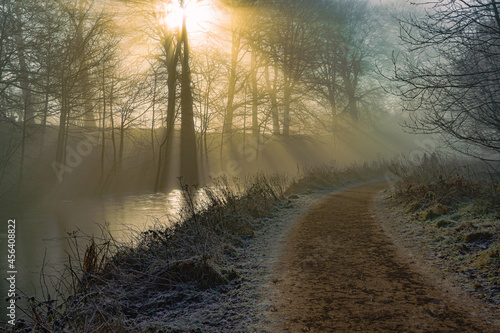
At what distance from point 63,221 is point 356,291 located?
10.2m

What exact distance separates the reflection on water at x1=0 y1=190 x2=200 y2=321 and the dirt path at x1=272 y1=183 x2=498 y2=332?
3.54 meters

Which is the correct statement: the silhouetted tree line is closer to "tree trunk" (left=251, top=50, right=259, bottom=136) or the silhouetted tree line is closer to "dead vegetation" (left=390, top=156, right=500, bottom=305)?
"tree trunk" (left=251, top=50, right=259, bottom=136)

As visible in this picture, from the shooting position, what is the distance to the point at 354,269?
554 cm

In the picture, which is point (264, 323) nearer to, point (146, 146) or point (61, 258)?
point (61, 258)

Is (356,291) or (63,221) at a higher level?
(63,221)

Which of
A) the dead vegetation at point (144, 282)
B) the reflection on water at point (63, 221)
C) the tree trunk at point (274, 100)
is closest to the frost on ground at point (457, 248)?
the dead vegetation at point (144, 282)

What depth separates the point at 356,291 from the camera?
15.4 feet

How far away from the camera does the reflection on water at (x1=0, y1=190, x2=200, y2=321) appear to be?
728cm

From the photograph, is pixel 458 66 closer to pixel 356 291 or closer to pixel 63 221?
pixel 356 291

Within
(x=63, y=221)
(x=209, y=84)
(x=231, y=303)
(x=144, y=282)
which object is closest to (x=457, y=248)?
(x=231, y=303)

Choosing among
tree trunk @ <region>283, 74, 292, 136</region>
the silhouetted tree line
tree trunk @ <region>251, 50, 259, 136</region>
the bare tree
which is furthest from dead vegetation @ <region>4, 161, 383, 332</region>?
tree trunk @ <region>283, 74, 292, 136</region>

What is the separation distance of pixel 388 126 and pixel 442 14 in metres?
37.6

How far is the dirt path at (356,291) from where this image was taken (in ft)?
12.5

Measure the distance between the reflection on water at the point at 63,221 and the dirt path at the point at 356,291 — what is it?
3543mm
